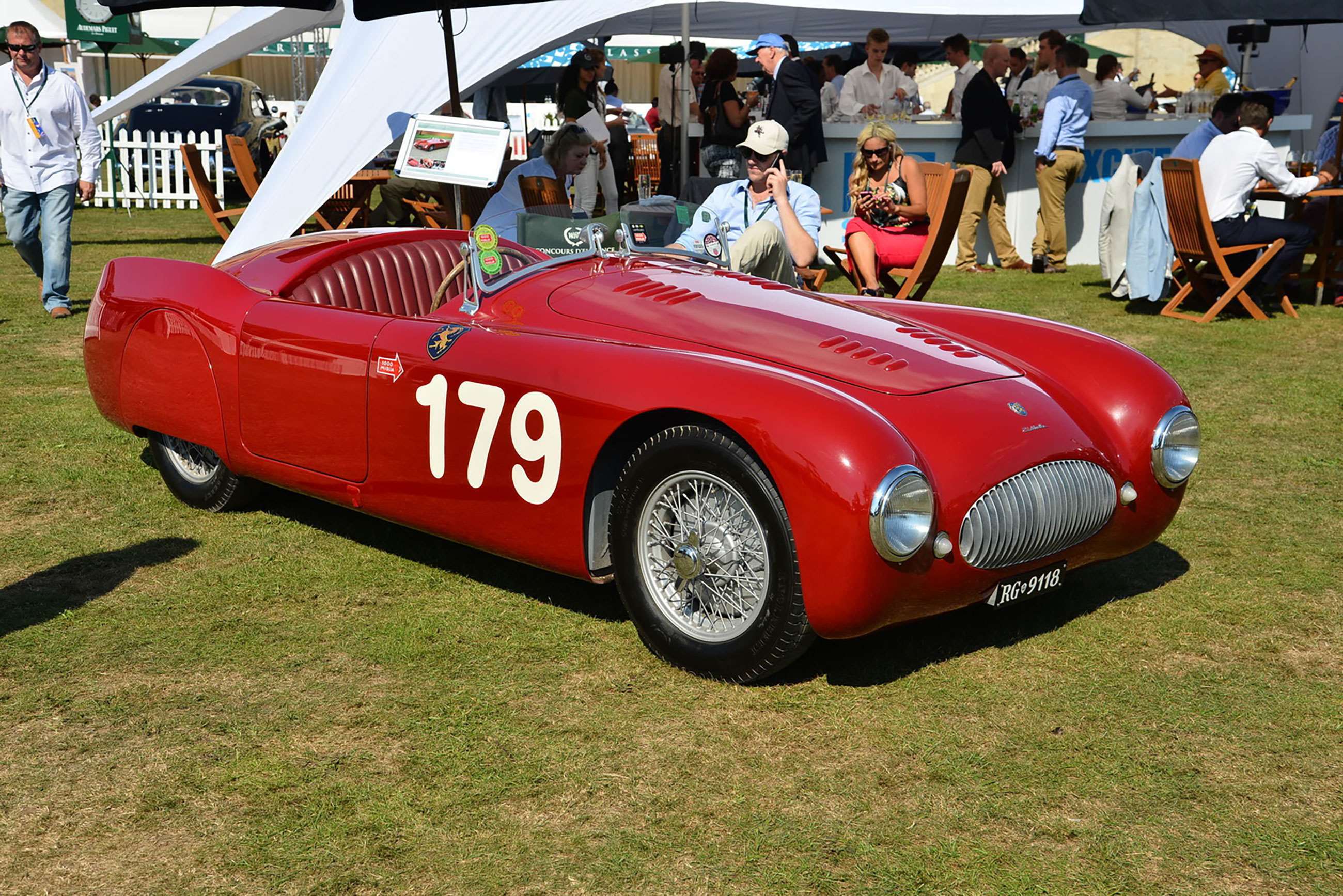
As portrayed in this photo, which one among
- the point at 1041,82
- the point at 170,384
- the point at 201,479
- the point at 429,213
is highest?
the point at 1041,82

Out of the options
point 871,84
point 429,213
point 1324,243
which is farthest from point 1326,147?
point 429,213

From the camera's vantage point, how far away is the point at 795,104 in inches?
486

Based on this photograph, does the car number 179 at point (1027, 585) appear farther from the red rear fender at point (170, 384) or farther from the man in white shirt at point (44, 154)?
the man in white shirt at point (44, 154)

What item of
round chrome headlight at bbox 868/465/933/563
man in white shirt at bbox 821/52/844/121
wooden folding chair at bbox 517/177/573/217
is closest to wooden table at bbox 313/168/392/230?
man in white shirt at bbox 821/52/844/121

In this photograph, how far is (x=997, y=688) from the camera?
3627mm

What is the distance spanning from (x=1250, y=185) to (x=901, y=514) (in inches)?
296

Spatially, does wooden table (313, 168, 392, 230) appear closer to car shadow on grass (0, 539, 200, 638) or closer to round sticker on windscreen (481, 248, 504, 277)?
car shadow on grass (0, 539, 200, 638)

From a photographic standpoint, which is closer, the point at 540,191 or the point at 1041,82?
the point at 540,191

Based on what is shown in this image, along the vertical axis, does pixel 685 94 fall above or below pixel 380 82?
below

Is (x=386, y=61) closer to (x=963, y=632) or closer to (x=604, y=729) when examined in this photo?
(x=963, y=632)

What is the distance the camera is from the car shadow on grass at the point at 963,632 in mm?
3752

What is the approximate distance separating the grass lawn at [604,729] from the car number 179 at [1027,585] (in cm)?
23

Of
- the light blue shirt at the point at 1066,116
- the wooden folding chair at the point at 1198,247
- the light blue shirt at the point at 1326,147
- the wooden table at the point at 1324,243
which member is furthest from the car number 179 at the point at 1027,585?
the light blue shirt at the point at 1326,147

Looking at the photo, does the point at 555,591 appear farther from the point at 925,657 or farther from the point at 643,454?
the point at 925,657
